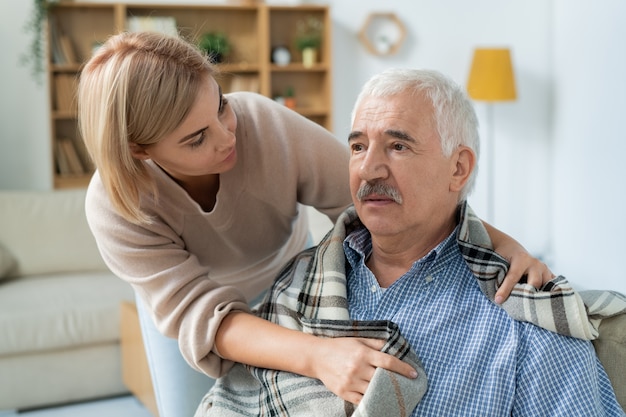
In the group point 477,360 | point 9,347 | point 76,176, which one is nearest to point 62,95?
point 76,176

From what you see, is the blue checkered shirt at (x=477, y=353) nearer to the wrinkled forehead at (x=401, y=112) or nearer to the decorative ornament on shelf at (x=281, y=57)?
the wrinkled forehead at (x=401, y=112)

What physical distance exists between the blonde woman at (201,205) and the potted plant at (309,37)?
11.0 ft

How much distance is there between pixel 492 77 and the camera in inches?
205

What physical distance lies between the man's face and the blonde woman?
0.18 metres

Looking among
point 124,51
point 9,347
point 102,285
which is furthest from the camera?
point 102,285

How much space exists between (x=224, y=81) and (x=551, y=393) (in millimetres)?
4366

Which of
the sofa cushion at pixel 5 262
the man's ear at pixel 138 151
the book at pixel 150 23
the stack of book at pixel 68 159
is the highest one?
the book at pixel 150 23

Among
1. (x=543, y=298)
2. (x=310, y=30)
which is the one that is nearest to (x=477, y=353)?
(x=543, y=298)

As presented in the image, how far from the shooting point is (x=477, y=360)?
55.1 inches

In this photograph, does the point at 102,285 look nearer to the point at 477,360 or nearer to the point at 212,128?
the point at 212,128

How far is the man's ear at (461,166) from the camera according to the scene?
5.20 ft

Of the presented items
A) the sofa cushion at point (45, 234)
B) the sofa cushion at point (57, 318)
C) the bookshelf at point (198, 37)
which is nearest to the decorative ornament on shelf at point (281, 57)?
the bookshelf at point (198, 37)

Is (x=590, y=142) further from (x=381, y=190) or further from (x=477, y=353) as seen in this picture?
(x=477, y=353)

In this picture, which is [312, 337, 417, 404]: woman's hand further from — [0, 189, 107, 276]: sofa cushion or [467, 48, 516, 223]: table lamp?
[467, 48, 516, 223]: table lamp
